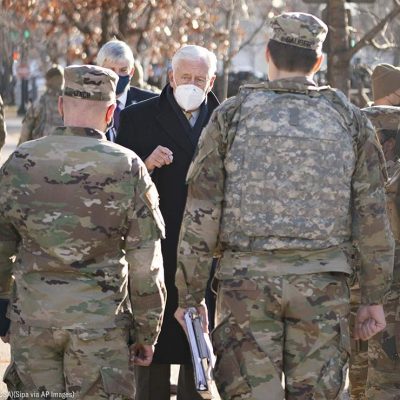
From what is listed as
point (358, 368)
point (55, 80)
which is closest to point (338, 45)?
point (55, 80)

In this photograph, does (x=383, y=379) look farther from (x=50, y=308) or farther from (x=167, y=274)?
(x=50, y=308)

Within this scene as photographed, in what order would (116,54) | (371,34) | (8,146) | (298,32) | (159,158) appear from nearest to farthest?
(298,32), (159,158), (116,54), (371,34), (8,146)

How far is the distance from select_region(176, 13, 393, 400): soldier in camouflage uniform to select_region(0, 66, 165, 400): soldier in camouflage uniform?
0.96 ft

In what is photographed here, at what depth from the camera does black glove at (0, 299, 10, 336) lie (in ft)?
16.2

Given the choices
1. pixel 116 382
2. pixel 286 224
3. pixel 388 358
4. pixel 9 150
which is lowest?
pixel 9 150

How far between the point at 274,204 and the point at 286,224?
0.09m

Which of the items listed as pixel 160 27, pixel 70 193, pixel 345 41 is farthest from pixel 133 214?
pixel 160 27

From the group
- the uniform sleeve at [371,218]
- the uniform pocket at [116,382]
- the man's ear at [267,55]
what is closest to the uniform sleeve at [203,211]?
the man's ear at [267,55]

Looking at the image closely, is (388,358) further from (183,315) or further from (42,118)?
(42,118)

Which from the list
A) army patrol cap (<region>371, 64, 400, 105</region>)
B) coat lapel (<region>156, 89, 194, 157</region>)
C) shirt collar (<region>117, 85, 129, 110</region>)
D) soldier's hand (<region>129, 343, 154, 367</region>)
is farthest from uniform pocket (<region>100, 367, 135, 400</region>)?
army patrol cap (<region>371, 64, 400, 105</region>)

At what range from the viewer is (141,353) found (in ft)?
16.4

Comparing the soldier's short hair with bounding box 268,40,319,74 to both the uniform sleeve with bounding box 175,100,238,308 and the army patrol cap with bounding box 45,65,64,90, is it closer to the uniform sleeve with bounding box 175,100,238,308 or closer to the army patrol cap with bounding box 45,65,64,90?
the uniform sleeve with bounding box 175,100,238,308

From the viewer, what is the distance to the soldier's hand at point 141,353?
4.97m

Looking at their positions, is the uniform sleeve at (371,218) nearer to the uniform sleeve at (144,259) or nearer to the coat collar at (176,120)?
the uniform sleeve at (144,259)
